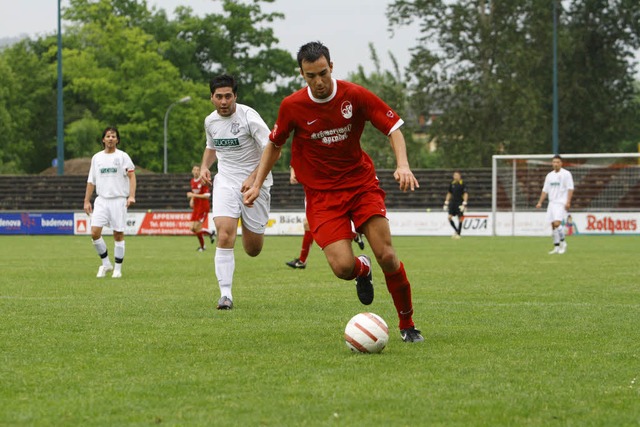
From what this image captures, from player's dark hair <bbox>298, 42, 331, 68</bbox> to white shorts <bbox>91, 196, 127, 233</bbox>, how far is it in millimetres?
9266

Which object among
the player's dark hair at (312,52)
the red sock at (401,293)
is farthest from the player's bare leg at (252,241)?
the player's dark hair at (312,52)

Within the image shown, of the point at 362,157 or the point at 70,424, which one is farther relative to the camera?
the point at 362,157

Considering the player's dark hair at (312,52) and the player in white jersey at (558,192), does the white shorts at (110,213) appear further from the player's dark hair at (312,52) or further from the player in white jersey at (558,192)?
the player in white jersey at (558,192)

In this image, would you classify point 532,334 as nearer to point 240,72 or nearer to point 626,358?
point 626,358

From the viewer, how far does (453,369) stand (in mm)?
6883

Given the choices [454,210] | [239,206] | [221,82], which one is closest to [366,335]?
[239,206]

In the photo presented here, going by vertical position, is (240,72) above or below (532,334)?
above

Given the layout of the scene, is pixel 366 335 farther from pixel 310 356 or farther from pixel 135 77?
pixel 135 77

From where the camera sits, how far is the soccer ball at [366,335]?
7559 mm

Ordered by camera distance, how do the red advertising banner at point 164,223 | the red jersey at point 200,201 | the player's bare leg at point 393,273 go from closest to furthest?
1. the player's bare leg at point 393,273
2. the red jersey at point 200,201
3. the red advertising banner at point 164,223

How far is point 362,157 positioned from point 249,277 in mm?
8028

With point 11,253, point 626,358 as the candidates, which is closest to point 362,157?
point 626,358

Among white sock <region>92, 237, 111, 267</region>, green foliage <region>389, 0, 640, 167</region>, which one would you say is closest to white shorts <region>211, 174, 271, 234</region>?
white sock <region>92, 237, 111, 267</region>

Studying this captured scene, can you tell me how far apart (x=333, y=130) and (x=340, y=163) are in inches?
12.5
